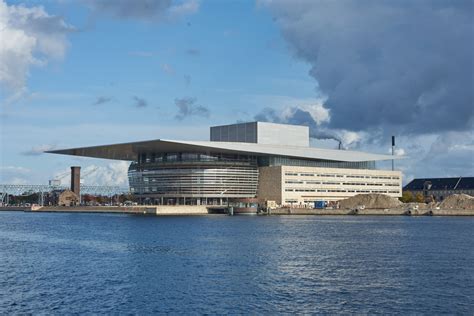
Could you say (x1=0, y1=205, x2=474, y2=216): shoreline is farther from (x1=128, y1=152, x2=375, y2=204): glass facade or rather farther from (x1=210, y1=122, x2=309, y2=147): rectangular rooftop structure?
(x1=210, y1=122, x2=309, y2=147): rectangular rooftop structure

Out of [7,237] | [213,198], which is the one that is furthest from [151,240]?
[213,198]

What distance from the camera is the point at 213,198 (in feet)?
307

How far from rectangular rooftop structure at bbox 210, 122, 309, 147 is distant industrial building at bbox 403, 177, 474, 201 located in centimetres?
4446

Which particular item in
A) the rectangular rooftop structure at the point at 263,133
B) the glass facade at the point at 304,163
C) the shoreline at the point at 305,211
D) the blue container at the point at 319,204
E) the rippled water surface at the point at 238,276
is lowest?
the rippled water surface at the point at 238,276

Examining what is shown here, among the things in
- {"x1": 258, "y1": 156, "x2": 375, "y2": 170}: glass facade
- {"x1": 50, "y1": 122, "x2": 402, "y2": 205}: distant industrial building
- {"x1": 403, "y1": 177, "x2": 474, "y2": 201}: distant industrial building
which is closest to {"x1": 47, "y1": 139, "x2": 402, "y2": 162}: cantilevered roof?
{"x1": 50, "y1": 122, "x2": 402, "y2": 205}: distant industrial building

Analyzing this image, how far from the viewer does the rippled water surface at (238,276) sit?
18531 millimetres

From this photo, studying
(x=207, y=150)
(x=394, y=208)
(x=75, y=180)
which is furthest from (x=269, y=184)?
(x=75, y=180)

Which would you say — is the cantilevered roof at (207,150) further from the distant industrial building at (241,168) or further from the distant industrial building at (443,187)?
the distant industrial building at (443,187)

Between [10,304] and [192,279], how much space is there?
6.27 m

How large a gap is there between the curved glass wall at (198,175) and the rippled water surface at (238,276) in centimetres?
5352

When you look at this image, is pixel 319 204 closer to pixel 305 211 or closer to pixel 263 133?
pixel 305 211

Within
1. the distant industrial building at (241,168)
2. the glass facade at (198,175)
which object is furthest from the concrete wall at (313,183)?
the glass facade at (198,175)

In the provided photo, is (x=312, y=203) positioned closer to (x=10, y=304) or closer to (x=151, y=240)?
(x=151, y=240)

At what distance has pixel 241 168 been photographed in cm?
9506
